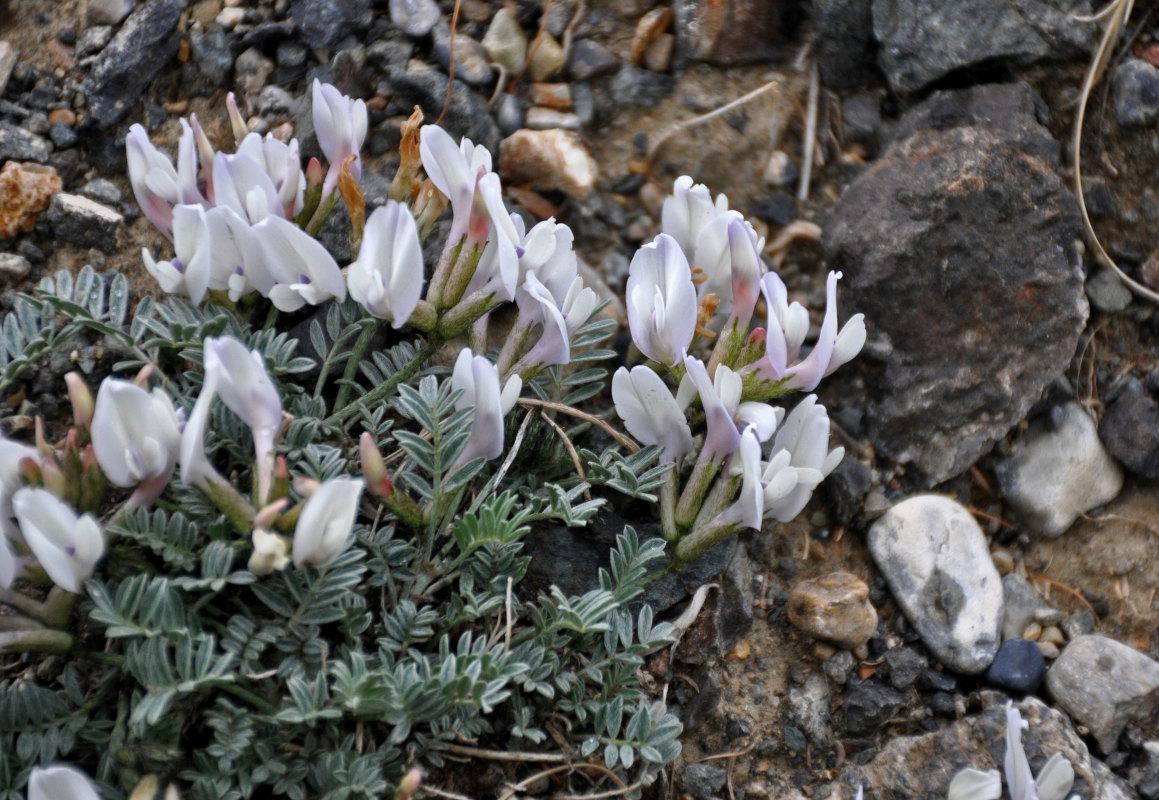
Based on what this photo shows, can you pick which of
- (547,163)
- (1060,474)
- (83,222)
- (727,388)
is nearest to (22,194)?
(83,222)

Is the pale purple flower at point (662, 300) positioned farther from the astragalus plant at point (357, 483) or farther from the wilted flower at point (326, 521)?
the wilted flower at point (326, 521)

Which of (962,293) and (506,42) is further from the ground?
(506,42)

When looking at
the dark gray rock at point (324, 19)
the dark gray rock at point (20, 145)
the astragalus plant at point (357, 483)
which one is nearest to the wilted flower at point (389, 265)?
the astragalus plant at point (357, 483)

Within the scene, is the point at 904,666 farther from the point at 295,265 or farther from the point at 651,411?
the point at 295,265

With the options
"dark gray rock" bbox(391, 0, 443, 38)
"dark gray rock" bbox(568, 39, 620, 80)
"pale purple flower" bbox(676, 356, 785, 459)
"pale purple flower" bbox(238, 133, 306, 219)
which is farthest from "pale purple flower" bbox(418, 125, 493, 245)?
"dark gray rock" bbox(568, 39, 620, 80)

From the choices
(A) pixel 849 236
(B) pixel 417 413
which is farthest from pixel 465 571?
(A) pixel 849 236

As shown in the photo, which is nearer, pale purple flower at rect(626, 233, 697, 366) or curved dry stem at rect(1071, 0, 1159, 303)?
pale purple flower at rect(626, 233, 697, 366)

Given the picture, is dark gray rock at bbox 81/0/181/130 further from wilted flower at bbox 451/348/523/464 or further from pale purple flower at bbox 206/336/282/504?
wilted flower at bbox 451/348/523/464
